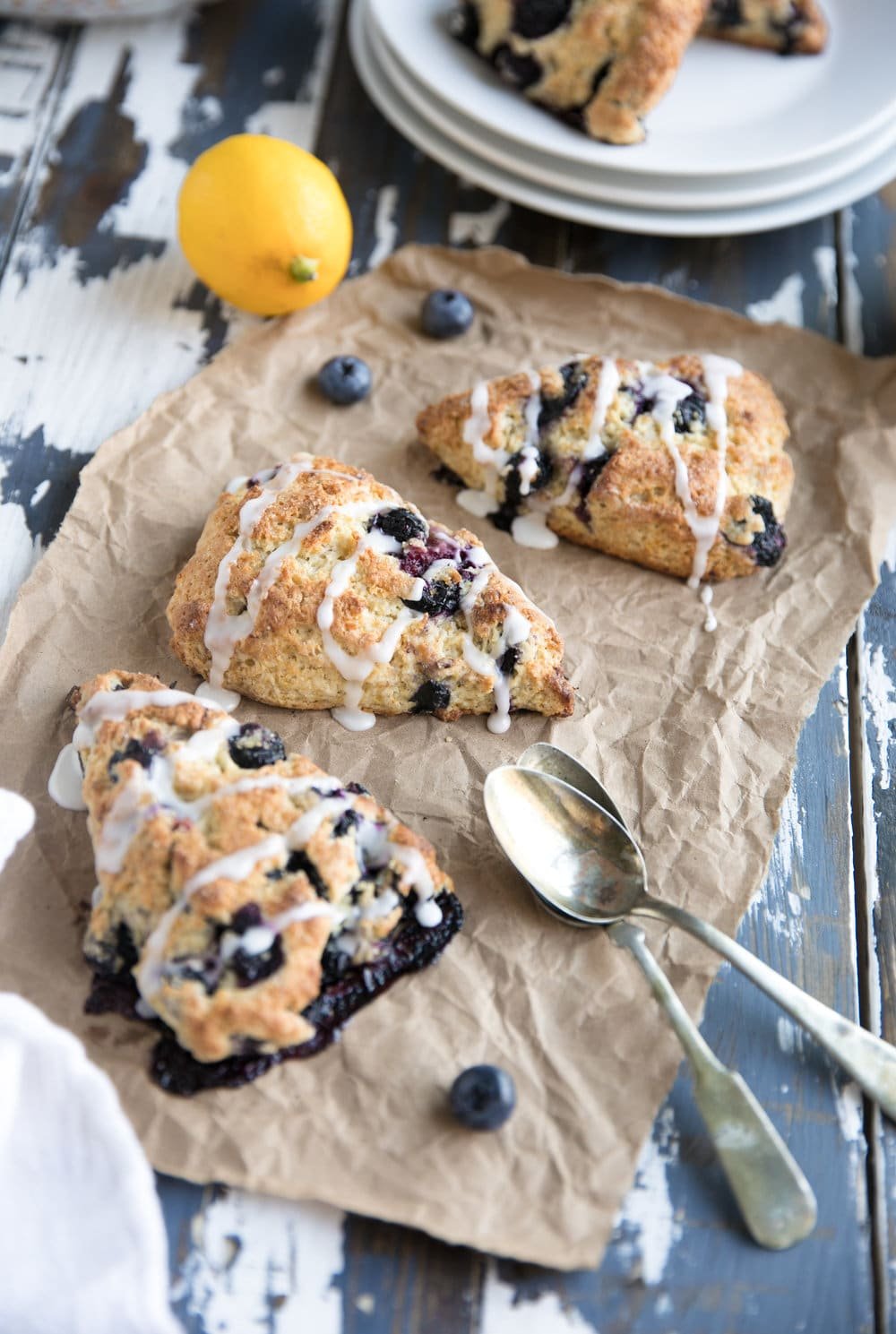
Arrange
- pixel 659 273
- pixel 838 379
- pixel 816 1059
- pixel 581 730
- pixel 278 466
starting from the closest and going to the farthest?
pixel 816 1059 → pixel 581 730 → pixel 278 466 → pixel 838 379 → pixel 659 273

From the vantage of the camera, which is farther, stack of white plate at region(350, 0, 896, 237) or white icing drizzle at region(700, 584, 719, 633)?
stack of white plate at region(350, 0, 896, 237)

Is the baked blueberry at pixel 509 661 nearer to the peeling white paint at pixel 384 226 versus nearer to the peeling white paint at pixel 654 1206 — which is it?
the peeling white paint at pixel 654 1206

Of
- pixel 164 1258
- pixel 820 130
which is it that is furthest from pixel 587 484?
pixel 164 1258

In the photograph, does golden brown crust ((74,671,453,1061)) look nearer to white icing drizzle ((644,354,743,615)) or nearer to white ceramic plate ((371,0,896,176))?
white icing drizzle ((644,354,743,615))

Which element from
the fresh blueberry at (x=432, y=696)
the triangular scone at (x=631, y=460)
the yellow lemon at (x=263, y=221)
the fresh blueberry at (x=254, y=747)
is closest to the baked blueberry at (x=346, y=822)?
the fresh blueberry at (x=254, y=747)

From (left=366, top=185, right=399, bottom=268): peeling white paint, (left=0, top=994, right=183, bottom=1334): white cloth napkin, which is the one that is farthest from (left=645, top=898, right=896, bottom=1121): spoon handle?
(left=366, top=185, right=399, bottom=268): peeling white paint

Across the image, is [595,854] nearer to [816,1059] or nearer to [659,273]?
[816,1059]

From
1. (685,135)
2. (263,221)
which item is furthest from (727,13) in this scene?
(263,221)
